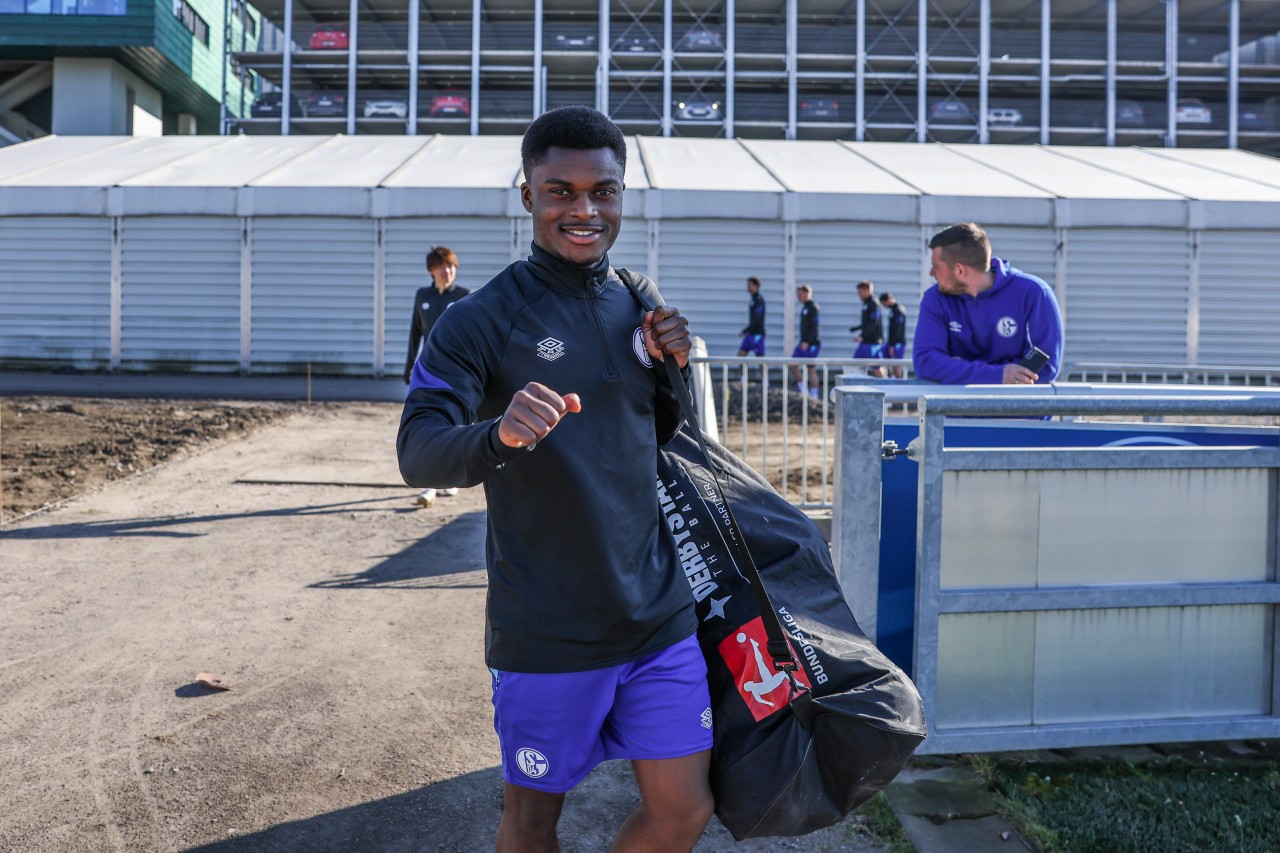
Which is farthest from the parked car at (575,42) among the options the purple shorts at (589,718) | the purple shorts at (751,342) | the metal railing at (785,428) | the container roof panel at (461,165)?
the purple shorts at (589,718)

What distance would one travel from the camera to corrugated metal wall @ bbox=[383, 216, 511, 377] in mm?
22266

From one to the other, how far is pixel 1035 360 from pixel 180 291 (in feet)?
69.2

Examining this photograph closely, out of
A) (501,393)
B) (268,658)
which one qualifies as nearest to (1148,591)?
(501,393)

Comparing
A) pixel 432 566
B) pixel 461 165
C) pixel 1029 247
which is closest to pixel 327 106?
pixel 461 165

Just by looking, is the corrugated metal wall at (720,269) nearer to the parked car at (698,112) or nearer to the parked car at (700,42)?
the parked car at (698,112)

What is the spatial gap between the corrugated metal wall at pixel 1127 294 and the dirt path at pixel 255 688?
17.9 m

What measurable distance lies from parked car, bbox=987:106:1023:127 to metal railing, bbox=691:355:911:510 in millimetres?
23437

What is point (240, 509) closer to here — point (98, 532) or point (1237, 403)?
point (98, 532)

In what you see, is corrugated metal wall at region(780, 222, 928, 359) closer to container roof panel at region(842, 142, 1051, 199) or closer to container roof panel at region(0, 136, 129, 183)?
container roof panel at region(842, 142, 1051, 199)

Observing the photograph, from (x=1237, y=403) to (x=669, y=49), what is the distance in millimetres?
36977

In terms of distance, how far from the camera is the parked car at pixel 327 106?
39031 mm

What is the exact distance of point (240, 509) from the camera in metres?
8.62

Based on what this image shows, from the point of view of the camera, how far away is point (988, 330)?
5.48 m

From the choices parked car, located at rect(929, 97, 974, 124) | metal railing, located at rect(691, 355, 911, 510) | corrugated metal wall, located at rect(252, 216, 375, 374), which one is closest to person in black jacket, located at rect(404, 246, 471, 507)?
metal railing, located at rect(691, 355, 911, 510)
